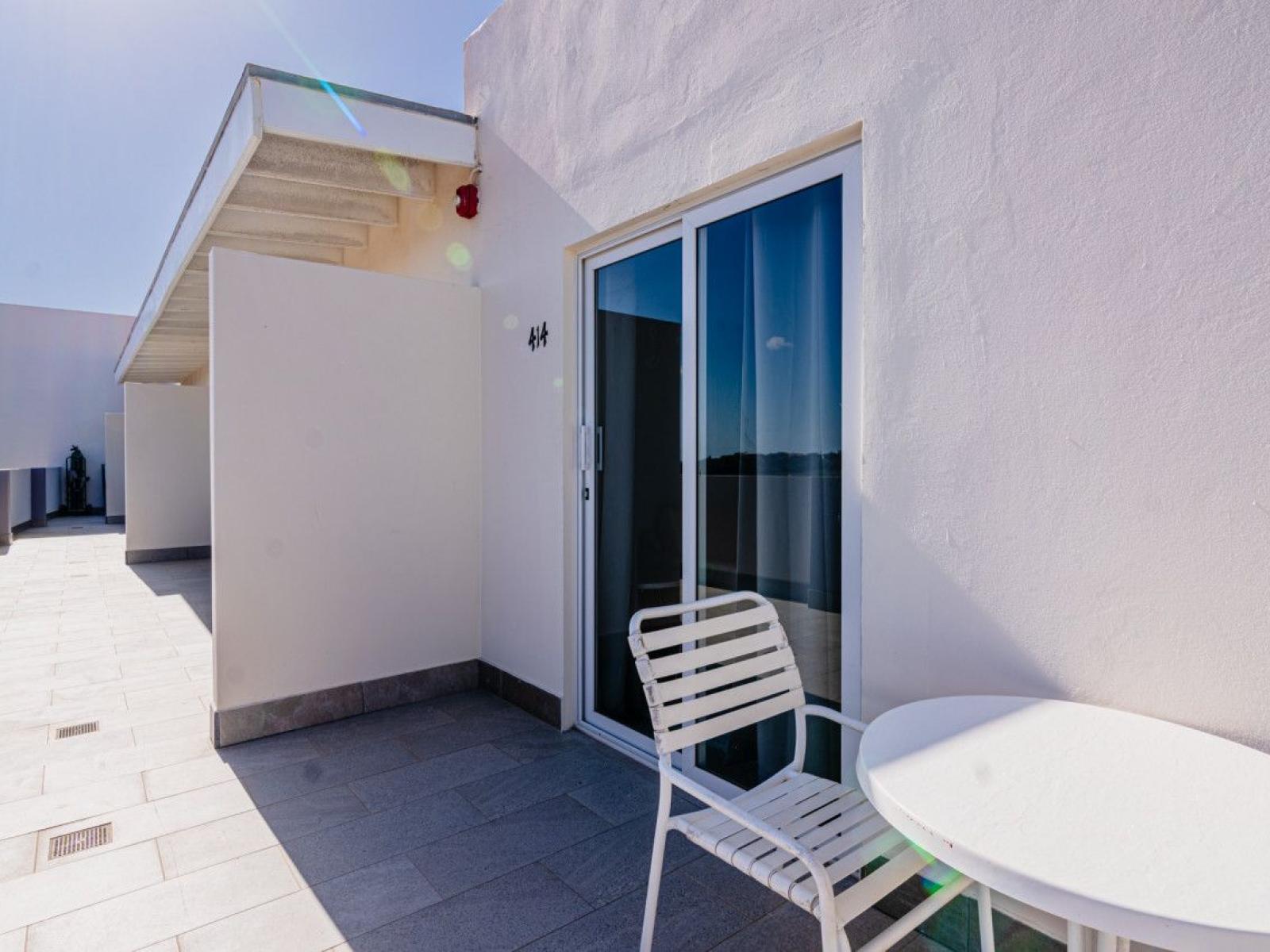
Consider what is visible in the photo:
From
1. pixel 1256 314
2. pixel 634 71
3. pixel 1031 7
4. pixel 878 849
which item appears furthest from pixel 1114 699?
pixel 634 71

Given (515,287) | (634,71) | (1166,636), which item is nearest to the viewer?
(1166,636)

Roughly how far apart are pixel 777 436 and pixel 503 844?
171cm

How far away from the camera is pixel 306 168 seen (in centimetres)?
416

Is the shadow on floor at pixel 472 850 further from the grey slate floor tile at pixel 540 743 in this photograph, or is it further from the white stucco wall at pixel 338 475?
the white stucco wall at pixel 338 475

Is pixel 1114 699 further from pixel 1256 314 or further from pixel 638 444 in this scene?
pixel 638 444

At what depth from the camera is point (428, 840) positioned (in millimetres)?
2564

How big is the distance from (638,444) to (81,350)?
18257 millimetres

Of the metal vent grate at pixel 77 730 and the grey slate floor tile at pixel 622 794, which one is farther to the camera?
the metal vent grate at pixel 77 730

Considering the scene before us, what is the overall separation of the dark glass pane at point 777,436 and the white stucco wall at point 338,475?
184 cm

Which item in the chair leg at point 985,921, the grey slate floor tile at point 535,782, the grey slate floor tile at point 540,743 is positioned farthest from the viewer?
the grey slate floor tile at point 540,743

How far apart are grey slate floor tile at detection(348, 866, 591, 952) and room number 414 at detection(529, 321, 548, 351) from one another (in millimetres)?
2379

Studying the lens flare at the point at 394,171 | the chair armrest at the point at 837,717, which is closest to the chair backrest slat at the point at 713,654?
the chair armrest at the point at 837,717

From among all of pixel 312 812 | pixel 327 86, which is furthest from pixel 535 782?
pixel 327 86

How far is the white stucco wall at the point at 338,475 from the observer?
3.48 metres
